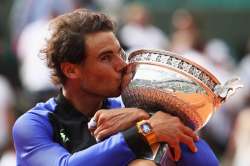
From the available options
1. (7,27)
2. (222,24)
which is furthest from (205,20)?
(7,27)

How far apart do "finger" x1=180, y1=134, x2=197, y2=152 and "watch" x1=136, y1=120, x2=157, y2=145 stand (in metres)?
0.11

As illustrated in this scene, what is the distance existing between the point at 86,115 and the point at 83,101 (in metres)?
0.06

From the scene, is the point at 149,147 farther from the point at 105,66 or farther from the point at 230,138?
the point at 230,138

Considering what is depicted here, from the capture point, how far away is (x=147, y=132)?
13.1 ft

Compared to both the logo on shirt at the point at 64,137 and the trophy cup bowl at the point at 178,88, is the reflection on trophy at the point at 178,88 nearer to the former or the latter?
the trophy cup bowl at the point at 178,88

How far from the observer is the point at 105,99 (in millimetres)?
4402

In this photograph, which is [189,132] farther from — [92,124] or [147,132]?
[92,124]

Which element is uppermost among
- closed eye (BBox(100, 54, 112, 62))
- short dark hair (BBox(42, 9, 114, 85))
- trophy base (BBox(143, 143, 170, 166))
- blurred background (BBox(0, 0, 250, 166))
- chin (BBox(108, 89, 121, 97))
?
short dark hair (BBox(42, 9, 114, 85))

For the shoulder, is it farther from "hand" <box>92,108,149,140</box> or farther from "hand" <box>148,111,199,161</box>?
"hand" <box>148,111,199,161</box>

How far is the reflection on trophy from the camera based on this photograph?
4.00m

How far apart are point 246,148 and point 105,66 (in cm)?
422

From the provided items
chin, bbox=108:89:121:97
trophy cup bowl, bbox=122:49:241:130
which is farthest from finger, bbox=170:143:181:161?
chin, bbox=108:89:121:97

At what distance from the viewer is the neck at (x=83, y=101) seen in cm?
434

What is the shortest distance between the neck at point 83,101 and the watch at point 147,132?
39cm
